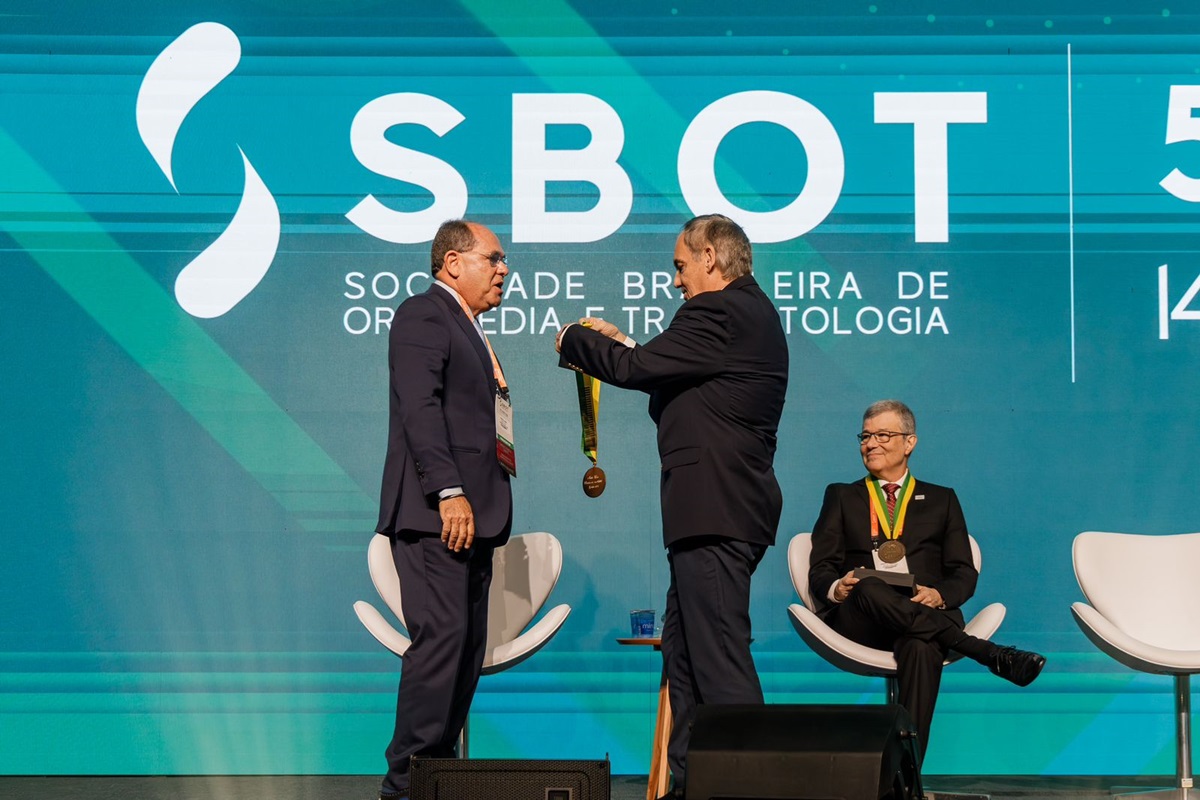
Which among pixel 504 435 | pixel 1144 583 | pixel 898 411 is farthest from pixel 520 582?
pixel 1144 583

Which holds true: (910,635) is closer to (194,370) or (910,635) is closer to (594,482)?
(594,482)

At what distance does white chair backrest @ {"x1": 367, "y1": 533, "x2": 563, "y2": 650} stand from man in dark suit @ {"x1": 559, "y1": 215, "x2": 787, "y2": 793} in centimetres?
102

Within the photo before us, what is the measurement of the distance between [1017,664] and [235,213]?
10.8 feet

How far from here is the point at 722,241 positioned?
3789mm

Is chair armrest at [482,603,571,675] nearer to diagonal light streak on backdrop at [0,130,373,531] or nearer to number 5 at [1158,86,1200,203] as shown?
diagonal light streak on backdrop at [0,130,373,531]

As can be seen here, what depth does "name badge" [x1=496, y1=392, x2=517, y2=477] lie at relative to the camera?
3906 mm

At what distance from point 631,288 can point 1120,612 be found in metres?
2.11

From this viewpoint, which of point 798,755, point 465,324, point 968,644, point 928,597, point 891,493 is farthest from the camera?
point 891,493

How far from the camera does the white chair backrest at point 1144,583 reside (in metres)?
4.80

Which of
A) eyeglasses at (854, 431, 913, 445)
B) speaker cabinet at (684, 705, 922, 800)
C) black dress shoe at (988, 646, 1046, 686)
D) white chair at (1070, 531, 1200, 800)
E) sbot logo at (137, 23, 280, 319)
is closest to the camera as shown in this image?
speaker cabinet at (684, 705, 922, 800)

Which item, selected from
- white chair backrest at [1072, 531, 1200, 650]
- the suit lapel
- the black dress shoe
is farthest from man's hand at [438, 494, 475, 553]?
white chair backrest at [1072, 531, 1200, 650]

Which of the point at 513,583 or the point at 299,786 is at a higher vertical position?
the point at 513,583

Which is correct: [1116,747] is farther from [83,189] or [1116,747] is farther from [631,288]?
[83,189]

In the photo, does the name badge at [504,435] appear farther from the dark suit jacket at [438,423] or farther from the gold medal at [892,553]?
the gold medal at [892,553]
